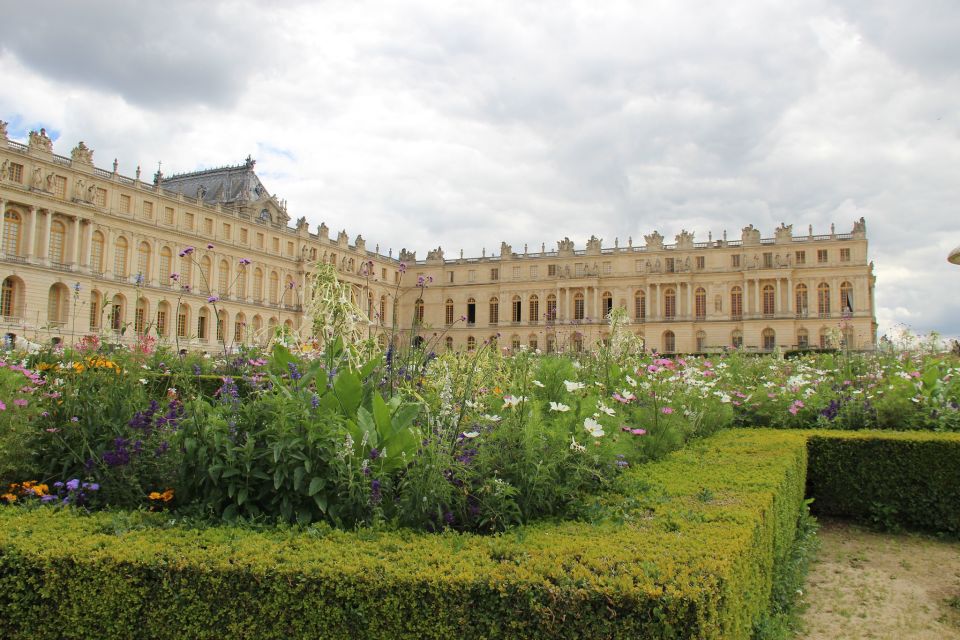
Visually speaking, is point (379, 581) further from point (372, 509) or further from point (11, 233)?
point (11, 233)

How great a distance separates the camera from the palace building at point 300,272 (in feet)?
104

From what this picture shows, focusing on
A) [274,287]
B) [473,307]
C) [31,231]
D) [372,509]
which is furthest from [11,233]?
[372,509]

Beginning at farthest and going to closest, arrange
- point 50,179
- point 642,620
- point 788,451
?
point 50,179 < point 788,451 < point 642,620

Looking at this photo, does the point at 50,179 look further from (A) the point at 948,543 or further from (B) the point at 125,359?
(A) the point at 948,543

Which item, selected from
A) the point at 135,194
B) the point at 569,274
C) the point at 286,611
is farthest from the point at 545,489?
the point at 569,274

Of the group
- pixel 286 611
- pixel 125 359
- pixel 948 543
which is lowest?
pixel 948 543

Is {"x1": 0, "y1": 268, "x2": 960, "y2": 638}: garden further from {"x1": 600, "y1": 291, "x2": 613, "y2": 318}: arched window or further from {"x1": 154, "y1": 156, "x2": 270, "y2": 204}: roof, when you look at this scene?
A: {"x1": 600, "y1": 291, "x2": 613, "y2": 318}: arched window

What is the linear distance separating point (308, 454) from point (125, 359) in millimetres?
2139

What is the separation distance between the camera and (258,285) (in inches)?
1750

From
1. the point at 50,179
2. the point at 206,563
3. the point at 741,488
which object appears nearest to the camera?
the point at 206,563

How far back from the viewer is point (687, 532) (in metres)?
2.98

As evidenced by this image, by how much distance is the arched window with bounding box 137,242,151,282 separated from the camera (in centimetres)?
3678

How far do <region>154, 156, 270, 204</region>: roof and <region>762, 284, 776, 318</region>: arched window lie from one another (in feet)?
121

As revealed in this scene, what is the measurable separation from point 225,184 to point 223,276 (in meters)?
9.54
